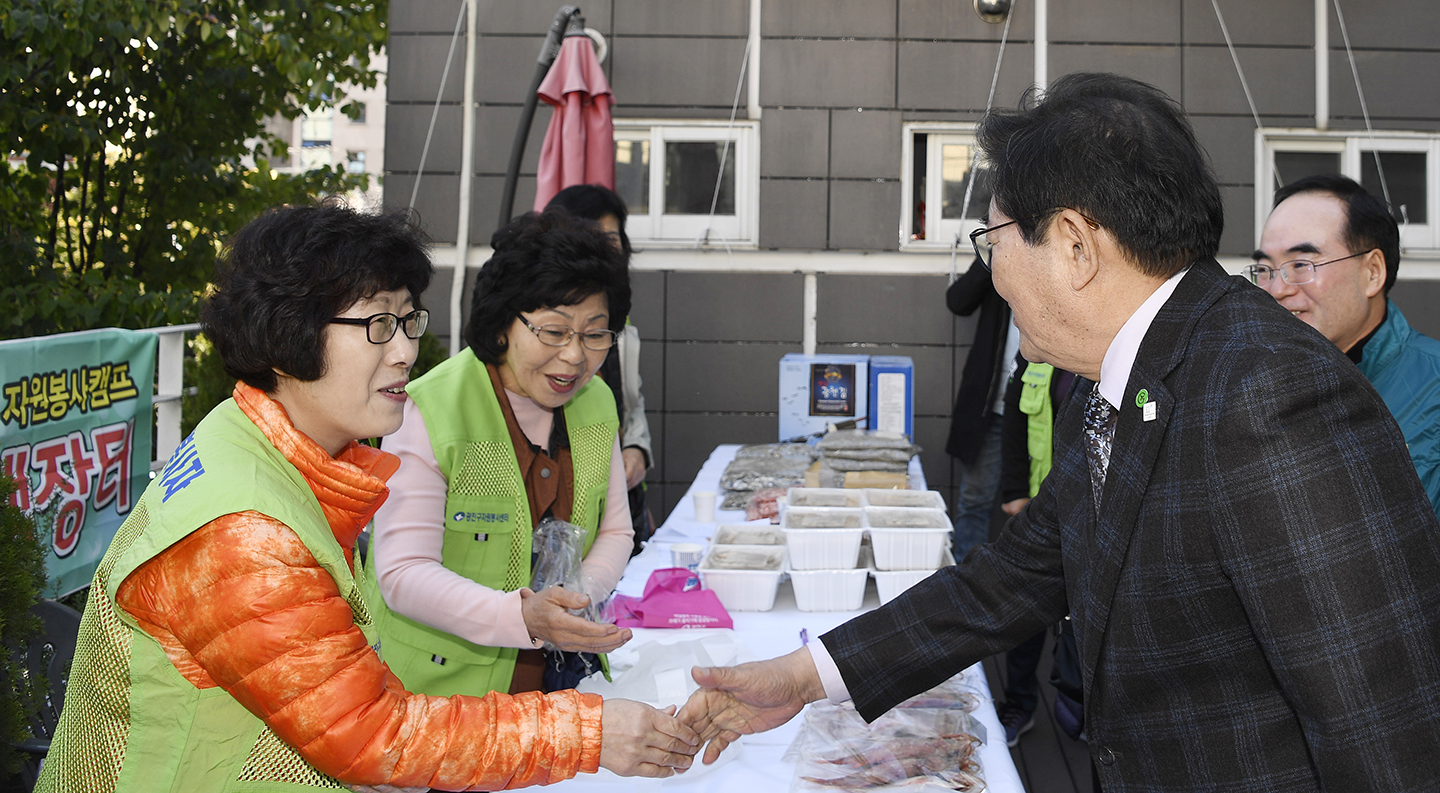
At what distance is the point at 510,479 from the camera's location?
2.19m

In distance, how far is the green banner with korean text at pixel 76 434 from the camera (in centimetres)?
305

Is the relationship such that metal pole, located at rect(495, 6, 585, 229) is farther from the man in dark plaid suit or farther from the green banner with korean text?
the man in dark plaid suit

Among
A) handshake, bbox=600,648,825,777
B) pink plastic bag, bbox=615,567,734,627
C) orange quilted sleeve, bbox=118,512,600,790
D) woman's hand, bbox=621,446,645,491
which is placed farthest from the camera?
woman's hand, bbox=621,446,645,491

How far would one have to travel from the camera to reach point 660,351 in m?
5.94

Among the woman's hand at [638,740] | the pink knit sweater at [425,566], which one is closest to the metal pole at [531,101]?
the pink knit sweater at [425,566]

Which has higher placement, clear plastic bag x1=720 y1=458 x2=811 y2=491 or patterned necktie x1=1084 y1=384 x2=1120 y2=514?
patterned necktie x1=1084 y1=384 x2=1120 y2=514

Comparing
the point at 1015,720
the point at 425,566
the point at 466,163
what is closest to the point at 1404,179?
the point at 1015,720

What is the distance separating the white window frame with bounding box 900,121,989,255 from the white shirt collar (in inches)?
183

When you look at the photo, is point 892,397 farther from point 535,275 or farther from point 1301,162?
point 1301,162

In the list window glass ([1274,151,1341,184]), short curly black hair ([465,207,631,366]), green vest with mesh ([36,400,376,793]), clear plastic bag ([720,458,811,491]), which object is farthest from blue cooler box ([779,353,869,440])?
green vest with mesh ([36,400,376,793])

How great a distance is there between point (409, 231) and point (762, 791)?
1143 mm

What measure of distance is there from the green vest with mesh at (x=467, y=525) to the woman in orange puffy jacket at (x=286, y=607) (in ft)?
1.91

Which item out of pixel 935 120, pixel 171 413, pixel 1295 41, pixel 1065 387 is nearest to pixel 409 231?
pixel 1065 387

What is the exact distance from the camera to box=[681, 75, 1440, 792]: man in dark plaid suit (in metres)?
0.99
